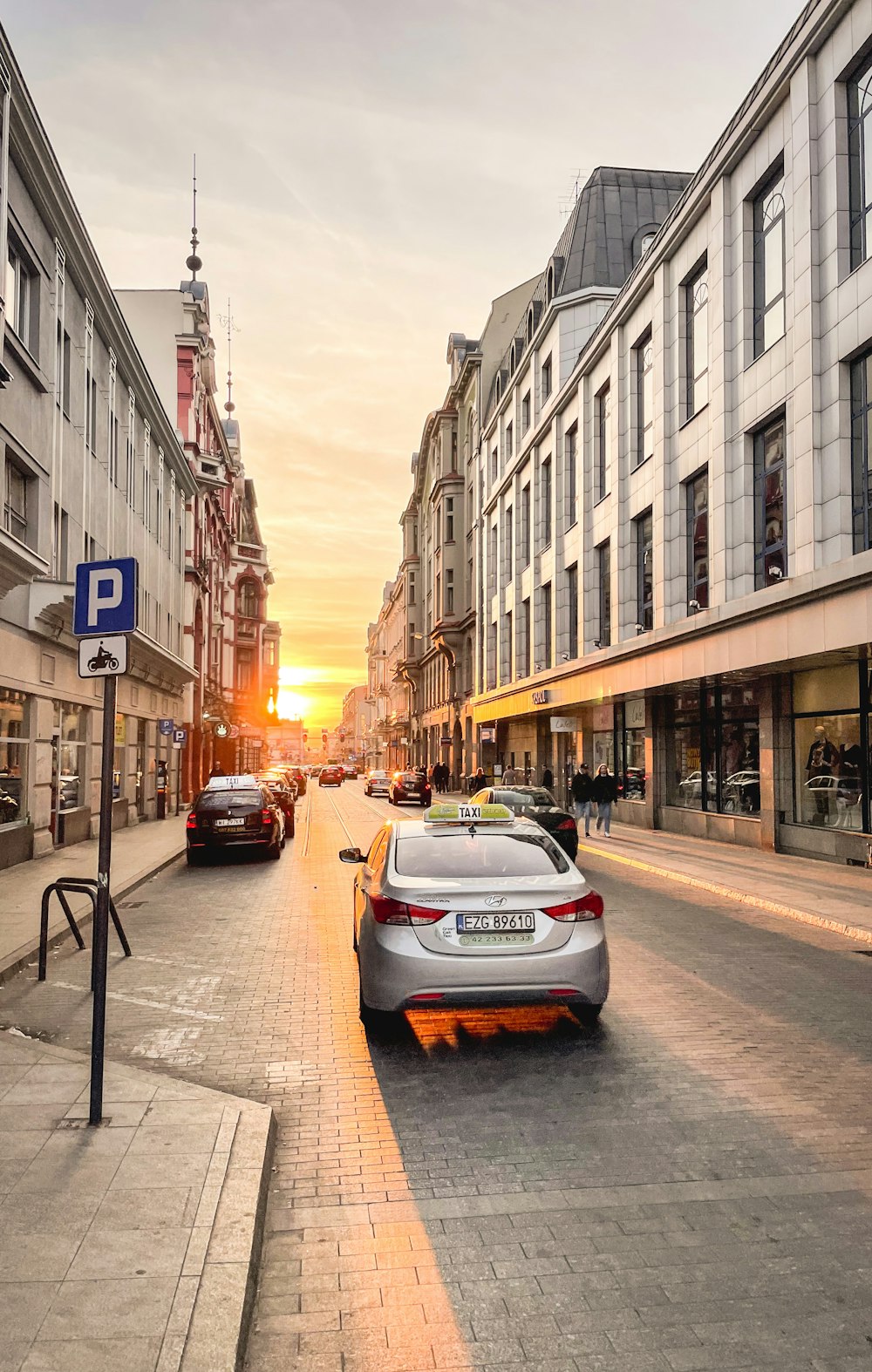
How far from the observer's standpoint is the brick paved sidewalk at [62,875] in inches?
413

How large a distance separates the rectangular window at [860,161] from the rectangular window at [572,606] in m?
18.9

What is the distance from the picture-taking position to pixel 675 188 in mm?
38688

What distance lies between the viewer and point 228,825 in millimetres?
19703

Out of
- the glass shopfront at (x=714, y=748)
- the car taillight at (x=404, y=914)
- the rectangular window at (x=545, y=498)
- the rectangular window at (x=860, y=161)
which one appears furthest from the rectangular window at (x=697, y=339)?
the car taillight at (x=404, y=914)

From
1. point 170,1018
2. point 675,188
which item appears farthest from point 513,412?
point 170,1018

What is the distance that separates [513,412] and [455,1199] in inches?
1760

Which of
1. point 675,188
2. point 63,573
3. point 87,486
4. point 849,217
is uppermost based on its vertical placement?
point 675,188

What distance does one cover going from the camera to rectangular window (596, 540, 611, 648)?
3152 centimetres

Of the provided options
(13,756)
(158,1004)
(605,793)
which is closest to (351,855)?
(158,1004)

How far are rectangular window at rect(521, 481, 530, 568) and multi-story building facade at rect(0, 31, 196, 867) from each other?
18.3 meters

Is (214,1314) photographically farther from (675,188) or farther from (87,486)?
(675,188)

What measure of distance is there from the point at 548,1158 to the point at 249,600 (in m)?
80.1

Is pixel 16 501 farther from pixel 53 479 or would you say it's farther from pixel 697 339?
pixel 697 339

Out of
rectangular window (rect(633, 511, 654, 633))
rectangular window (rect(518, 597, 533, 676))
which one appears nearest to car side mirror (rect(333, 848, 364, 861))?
rectangular window (rect(633, 511, 654, 633))
